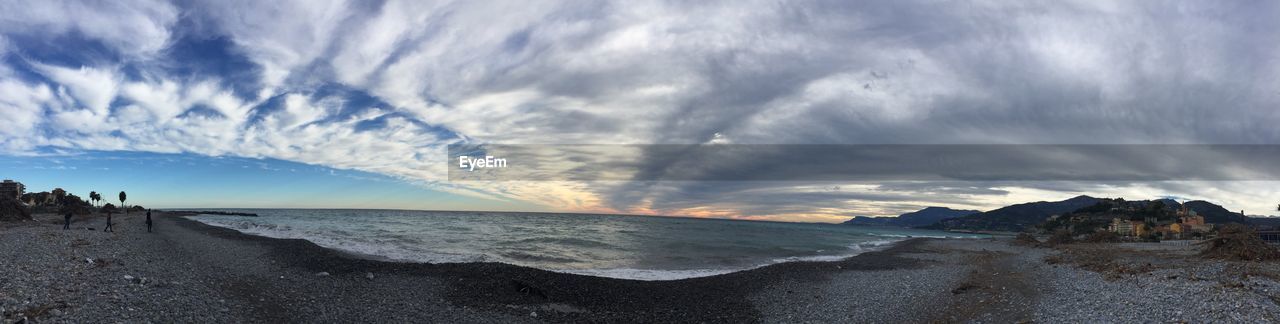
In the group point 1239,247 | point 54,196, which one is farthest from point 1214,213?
point 54,196

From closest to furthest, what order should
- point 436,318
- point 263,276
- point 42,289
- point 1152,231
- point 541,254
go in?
point 42,289, point 436,318, point 263,276, point 541,254, point 1152,231

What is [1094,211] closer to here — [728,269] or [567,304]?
[728,269]

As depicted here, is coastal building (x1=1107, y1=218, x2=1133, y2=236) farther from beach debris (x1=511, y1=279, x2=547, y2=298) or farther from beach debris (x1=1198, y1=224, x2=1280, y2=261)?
beach debris (x1=511, y1=279, x2=547, y2=298)

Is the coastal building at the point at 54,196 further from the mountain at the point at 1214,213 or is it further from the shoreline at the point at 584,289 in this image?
the mountain at the point at 1214,213

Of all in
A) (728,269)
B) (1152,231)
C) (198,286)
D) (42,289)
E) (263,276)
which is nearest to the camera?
(42,289)

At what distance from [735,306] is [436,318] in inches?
361

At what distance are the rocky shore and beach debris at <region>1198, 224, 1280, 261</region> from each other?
1802mm

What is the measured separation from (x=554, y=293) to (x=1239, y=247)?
28.7m

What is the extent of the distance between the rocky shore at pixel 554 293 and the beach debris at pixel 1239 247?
70.9 inches

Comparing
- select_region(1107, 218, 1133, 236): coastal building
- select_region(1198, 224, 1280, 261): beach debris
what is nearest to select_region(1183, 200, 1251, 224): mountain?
select_region(1107, 218, 1133, 236): coastal building

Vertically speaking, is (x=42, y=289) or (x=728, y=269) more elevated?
(x=42, y=289)

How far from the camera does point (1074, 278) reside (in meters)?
18.9

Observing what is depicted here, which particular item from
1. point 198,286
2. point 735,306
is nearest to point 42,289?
point 198,286

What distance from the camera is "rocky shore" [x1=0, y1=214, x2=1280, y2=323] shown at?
1183 cm
